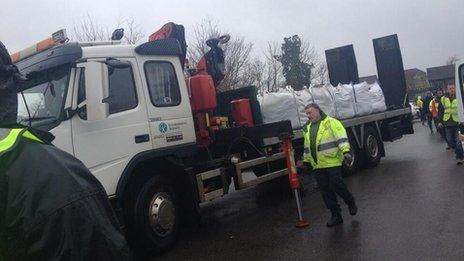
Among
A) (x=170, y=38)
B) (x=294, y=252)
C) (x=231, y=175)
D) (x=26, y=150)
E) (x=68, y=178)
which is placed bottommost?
(x=294, y=252)

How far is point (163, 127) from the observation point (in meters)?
6.70

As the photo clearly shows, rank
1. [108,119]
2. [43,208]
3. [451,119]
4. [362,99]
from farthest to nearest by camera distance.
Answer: [362,99]
[451,119]
[108,119]
[43,208]

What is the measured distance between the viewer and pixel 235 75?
31281 millimetres

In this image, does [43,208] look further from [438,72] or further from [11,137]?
[438,72]

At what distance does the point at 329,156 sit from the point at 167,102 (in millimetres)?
2391

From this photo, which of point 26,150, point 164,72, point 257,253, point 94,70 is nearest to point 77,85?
point 94,70

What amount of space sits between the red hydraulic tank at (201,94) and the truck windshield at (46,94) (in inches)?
84.2

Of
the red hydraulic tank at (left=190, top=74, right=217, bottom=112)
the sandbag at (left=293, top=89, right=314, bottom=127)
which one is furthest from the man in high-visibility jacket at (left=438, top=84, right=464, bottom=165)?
the red hydraulic tank at (left=190, top=74, right=217, bottom=112)

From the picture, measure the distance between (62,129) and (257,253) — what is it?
2.73 meters

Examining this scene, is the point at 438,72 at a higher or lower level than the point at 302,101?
higher

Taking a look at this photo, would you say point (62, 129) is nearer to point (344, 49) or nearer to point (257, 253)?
point (257, 253)

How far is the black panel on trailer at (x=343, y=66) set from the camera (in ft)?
45.2

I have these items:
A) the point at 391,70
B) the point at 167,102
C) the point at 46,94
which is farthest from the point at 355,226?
the point at 391,70

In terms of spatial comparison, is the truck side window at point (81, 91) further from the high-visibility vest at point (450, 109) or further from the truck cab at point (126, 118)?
the high-visibility vest at point (450, 109)
